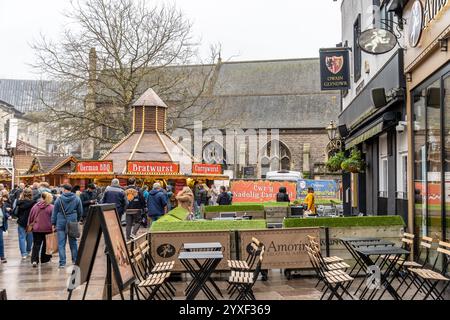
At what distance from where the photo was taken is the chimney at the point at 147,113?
3192 cm

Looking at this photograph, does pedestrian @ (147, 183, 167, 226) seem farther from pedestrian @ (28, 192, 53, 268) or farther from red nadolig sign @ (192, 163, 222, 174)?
red nadolig sign @ (192, 163, 222, 174)

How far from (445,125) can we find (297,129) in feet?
160

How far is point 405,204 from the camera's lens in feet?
40.5

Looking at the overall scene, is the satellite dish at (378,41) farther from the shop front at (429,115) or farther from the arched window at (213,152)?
the arched window at (213,152)

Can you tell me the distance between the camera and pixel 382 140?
54.6 feet

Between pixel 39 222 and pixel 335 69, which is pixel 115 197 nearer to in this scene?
pixel 39 222

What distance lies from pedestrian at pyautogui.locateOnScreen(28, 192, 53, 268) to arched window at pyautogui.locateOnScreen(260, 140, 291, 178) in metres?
44.3

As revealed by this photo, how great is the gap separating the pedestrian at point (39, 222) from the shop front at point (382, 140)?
747 cm

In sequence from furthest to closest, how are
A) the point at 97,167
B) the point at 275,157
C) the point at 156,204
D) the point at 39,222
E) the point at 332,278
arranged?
the point at 275,157 < the point at 97,167 < the point at 156,204 < the point at 39,222 < the point at 332,278

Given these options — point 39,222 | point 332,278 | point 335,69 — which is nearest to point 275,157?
point 335,69

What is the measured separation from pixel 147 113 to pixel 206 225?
21898 millimetres

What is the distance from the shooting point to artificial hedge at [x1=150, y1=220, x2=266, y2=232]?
10508 mm

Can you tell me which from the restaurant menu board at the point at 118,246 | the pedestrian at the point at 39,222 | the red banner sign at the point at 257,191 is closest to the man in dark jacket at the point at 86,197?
the pedestrian at the point at 39,222
